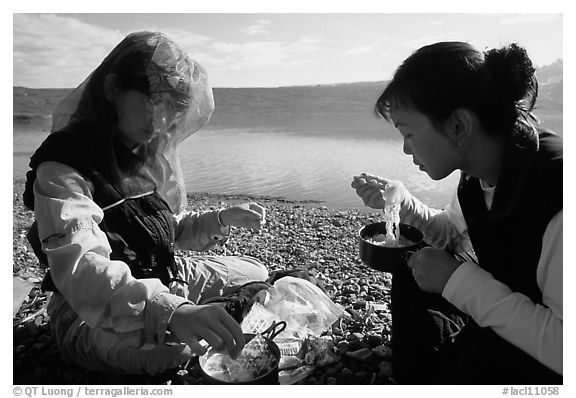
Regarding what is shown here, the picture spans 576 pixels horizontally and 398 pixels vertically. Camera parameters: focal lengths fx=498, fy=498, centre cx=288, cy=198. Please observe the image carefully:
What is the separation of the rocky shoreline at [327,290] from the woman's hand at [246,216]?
86cm

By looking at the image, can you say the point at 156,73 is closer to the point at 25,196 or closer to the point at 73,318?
the point at 25,196

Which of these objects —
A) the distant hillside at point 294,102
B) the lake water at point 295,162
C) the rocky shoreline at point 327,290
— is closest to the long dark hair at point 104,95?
the rocky shoreline at point 327,290

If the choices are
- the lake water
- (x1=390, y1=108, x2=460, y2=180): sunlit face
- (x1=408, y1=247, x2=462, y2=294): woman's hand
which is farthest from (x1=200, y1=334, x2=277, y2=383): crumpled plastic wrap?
the lake water

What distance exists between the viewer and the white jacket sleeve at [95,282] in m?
2.07

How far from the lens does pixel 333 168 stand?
1027 centimetres

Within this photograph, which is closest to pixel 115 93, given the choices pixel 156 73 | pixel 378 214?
pixel 156 73

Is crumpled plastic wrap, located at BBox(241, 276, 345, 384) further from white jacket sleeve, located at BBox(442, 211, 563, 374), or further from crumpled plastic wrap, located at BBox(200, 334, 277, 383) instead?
white jacket sleeve, located at BBox(442, 211, 563, 374)

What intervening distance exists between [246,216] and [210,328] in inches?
51.1

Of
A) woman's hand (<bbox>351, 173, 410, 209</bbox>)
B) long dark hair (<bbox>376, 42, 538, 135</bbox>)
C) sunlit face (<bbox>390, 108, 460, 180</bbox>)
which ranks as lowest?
woman's hand (<bbox>351, 173, 410, 209</bbox>)

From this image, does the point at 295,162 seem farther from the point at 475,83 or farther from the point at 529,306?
the point at 529,306

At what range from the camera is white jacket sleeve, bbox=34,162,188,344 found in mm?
2066

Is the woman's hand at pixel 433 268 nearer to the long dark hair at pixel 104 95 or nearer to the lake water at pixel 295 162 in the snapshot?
the long dark hair at pixel 104 95

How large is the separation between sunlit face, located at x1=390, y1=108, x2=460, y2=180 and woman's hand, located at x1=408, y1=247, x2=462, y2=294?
0.39 m

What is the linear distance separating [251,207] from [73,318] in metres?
1.23
